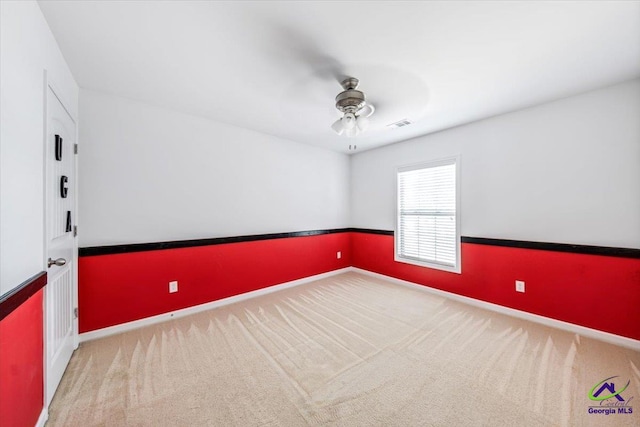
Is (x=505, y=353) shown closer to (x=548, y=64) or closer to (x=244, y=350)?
(x=244, y=350)

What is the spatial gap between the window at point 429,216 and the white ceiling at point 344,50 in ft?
3.62

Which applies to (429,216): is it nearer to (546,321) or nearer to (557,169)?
(557,169)

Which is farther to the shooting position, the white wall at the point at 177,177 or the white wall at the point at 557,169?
the white wall at the point at 177,177

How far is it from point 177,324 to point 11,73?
96.4 inches

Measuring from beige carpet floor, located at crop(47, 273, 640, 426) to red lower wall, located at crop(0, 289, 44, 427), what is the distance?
294 millimetres

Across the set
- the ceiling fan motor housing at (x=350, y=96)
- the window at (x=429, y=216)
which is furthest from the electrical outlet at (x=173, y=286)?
the window at (x=429, y=216)

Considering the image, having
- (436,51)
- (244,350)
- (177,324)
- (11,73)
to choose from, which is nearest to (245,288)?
(177,324)

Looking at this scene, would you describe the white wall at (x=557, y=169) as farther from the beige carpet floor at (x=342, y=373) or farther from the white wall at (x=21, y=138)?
the white wall at (x=21, y=138)

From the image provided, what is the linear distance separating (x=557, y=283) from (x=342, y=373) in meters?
2.57

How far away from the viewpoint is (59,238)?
5.94ft

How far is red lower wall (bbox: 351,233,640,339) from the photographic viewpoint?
2241 millimetres

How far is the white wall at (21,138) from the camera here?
1.09 metres

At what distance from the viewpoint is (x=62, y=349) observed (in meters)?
1.85

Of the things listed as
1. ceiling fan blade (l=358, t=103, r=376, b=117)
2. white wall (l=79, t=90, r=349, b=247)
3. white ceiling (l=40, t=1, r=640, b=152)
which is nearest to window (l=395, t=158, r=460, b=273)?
white ceiling (l=40, t=1, r=640, b=152)
